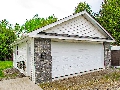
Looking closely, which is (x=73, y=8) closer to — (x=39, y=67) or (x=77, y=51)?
(x=77, y=51)

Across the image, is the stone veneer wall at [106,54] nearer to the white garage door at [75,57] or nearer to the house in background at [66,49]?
the house in background at [66,49]

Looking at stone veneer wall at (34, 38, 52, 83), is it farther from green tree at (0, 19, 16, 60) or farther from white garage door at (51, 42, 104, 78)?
green tree at (0, 19, 16, 60)

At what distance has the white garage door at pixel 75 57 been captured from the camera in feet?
41.0

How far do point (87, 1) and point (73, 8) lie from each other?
274 centimetres

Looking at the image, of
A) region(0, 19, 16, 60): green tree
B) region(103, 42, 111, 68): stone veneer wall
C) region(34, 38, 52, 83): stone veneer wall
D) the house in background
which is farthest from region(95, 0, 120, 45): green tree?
region(34, 38, 52, 83): stone veneer wall

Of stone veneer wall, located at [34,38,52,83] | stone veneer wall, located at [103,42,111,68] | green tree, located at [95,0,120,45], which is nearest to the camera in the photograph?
stone veneer wall, located at [34,38,52,83]

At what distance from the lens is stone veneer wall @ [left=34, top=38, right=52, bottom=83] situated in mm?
11398

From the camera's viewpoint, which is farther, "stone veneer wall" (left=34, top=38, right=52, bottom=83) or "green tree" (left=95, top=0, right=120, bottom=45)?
"green tree" (left=95, top=0, right=120, bottom=45)

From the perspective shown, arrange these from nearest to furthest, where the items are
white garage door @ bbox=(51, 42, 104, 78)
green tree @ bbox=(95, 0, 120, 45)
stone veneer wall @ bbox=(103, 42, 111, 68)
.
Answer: white garage door @ bbox=(51, 42, 104, 78) → stone veneer wall @ bbox=(103, 42, 111, 68) → green tree @ bbox=(95, 0, 120, 45)

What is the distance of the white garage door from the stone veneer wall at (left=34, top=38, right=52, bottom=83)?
0.38 meters

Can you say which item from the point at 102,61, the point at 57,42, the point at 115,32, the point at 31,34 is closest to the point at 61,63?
the point at 57,42

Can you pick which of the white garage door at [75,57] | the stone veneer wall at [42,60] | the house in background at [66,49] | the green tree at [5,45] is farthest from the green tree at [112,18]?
the stone veneer wall at [42,60]

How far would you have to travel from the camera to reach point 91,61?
1490cm

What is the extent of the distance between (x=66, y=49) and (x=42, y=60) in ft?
7.10
